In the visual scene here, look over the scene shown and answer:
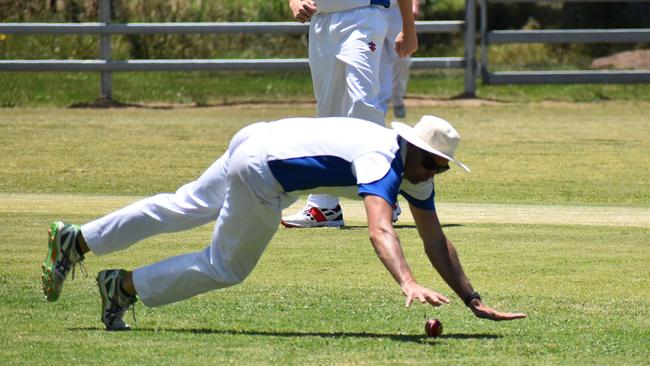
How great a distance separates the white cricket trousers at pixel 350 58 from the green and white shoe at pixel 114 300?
3360mm

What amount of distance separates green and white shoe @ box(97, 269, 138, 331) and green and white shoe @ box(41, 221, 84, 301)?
0.23 meters

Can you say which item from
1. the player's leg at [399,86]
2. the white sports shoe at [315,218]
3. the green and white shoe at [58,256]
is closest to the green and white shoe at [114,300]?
the green and white shoe at [58,256]

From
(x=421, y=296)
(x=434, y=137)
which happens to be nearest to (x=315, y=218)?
(x=434, y=137)

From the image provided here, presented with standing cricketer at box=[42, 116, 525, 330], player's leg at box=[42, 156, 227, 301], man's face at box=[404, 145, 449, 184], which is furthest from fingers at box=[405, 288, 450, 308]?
player's leg at box=[42, 156, 227, 301]

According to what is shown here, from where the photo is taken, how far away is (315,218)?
10.3 meters

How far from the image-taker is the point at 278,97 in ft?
66.8

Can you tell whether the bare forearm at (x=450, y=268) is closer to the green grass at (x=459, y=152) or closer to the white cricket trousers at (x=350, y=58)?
the white cricket trousers at (x=350, y=58)

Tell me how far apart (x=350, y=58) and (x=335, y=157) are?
340 cm

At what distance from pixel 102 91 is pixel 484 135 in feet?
18.2

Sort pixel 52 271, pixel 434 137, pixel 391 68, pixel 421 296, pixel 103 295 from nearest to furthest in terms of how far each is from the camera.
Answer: pixel 421 296, pixel 434 137, pixel 103 295, pixel 52 271, pixel 391 68

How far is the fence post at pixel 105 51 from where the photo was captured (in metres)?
19.6

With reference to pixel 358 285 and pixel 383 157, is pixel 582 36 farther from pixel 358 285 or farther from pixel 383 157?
pixel 383 157

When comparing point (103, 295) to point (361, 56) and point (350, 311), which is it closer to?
point (350, 311)

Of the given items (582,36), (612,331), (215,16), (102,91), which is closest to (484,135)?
(582,36)
